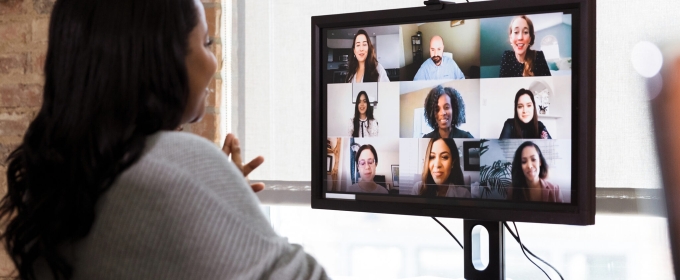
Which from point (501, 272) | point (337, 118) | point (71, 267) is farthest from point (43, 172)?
point (501, 272)

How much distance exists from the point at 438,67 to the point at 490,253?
1.22ft

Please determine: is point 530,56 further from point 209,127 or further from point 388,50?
point 209,127

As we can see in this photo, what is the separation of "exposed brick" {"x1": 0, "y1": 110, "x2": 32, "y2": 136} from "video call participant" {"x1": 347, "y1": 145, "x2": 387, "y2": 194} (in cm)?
98

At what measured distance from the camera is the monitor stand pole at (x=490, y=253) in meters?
1.27

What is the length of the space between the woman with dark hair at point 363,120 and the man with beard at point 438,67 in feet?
0.39

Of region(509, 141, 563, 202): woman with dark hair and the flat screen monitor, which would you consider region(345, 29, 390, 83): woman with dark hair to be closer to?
the flat screen monitor

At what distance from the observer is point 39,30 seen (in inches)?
70.1

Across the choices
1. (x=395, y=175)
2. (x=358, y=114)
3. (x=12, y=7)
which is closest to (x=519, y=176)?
(x=395, y=175)

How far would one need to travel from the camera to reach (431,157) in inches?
50.0

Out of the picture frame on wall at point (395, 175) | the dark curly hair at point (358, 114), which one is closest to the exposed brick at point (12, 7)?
the dark curly hair at point (358, 114)

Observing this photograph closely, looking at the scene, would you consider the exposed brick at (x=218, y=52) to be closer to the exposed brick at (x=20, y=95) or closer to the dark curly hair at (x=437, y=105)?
the exposed brick at (x=20, y=95)

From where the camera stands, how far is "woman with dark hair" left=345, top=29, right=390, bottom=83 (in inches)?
52.1

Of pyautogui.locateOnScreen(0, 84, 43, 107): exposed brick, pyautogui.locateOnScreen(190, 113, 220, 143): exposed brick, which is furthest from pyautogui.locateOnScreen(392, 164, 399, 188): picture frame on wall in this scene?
pyautogui.locateOnScreen(0, 84, 43, 107): exposed brick

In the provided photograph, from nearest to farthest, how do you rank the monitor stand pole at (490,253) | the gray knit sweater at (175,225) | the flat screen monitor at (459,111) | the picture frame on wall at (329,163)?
1. the gray knit sweater at (175,225)
2. the flat screen monitor at (459,111)
3. the monitor stand pole at (490,253)
4. the picture frame on wall at (329,163)
